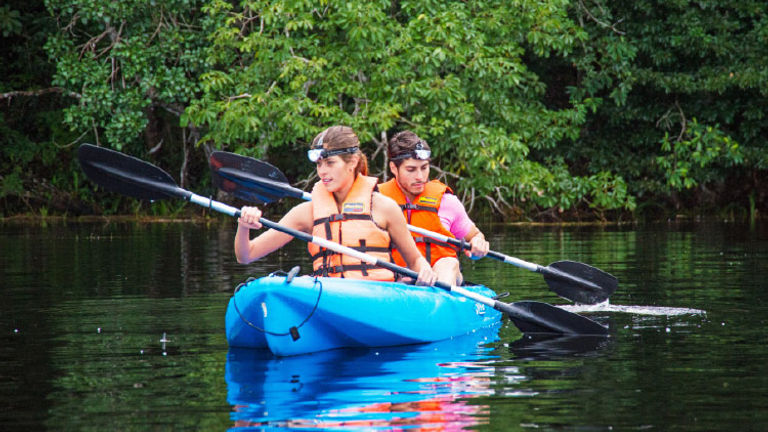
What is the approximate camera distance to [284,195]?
7.27m

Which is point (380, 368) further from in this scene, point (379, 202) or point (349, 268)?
point (379, 202)

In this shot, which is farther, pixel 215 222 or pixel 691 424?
pixel 215 222

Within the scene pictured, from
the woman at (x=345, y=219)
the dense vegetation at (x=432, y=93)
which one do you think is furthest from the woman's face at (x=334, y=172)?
the dense vegetation at (x=432, y=93)

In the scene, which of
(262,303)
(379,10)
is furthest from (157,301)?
(379,10)

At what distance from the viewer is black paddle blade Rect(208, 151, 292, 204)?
23.7 feet

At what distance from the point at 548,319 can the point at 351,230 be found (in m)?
1.22

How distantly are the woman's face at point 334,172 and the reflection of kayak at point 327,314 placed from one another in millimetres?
494

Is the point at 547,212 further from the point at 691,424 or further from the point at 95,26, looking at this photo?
the point at 691,424

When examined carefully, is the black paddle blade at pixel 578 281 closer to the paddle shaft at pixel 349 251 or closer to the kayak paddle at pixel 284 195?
the kayak paddle at pixel 284 195

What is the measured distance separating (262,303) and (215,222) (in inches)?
548

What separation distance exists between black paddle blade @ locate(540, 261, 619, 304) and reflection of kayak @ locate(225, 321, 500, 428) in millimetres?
1604

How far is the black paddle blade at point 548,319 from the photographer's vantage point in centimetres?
641

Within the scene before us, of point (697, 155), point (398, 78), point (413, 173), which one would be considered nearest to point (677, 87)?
point (697, 155)

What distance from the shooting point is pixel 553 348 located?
19.4ft
